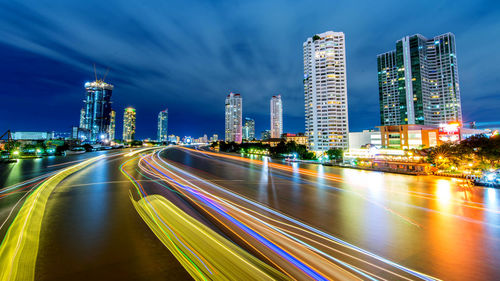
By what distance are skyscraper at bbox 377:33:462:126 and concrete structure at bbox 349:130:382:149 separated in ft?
151

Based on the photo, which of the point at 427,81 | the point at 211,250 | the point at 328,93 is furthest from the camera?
the point at 427,81

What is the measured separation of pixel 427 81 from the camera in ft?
341

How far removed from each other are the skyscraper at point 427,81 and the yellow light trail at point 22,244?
134 metres

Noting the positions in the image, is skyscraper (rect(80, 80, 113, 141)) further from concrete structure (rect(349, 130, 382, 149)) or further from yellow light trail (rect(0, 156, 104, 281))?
yellow light trail (rect(0, 156, 104, 281))

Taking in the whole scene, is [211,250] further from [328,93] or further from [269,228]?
[328,93]

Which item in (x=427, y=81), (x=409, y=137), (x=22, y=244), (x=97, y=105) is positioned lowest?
(x=22, y=244)

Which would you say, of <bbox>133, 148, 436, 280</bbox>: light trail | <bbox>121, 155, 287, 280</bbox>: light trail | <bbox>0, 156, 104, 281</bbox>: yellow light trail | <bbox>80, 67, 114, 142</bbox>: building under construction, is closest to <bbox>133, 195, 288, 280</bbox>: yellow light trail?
<bbox>121, 155, 287, 280</bbox>: light trail

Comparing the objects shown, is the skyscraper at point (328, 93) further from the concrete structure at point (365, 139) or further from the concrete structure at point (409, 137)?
the concrete structure at point (409, 137)

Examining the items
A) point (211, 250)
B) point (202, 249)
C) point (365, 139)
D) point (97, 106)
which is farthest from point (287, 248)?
point (97, 106)

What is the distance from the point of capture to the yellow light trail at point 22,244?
360cm

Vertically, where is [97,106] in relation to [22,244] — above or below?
above

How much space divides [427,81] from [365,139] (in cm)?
6546

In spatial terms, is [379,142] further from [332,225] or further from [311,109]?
[332,225]

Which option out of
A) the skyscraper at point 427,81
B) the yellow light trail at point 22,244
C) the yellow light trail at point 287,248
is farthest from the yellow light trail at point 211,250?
the skyscraper at point 427,81
